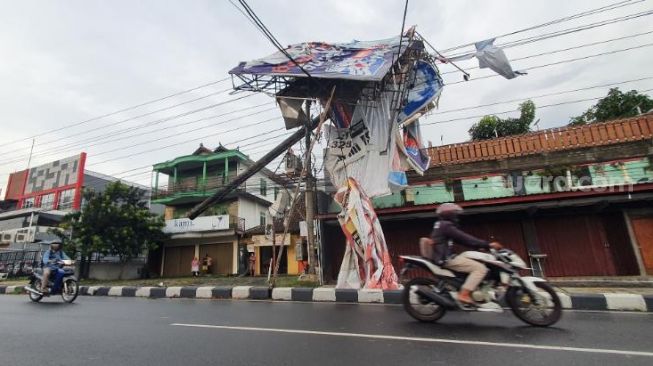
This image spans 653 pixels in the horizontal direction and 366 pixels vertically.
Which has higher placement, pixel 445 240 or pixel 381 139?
pixel 381 139

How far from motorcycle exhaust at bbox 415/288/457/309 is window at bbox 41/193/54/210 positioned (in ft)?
135

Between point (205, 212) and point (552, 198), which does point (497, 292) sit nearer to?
point (552, 198)

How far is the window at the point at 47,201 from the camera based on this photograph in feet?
113

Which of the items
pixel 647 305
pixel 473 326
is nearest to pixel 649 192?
pixel 647 305

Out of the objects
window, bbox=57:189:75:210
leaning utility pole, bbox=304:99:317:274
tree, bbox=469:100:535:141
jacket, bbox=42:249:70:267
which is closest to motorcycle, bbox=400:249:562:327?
leaning utility pole, bbox=304:99:317:274

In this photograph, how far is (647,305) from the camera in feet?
19.9

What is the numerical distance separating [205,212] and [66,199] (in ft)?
62.4

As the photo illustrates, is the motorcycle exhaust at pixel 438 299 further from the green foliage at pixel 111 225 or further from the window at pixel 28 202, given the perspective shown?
the window at pixel 28 202

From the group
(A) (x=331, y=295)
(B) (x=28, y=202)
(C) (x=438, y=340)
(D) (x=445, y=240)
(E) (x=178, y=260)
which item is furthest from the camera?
(B) (x=28, y=202)

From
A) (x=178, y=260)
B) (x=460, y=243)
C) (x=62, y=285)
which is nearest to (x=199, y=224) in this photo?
(x=178, y=260)

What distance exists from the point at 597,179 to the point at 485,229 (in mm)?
3871

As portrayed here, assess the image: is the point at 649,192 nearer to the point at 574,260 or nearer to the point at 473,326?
the point at 574,260

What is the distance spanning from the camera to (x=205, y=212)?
82.8 ft

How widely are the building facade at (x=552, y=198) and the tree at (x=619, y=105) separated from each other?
743cm
